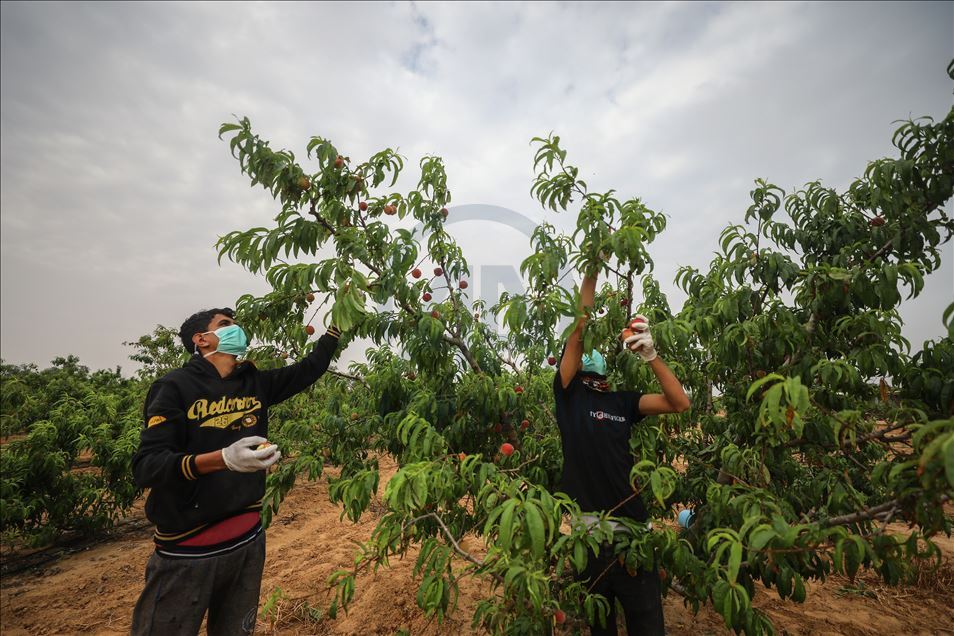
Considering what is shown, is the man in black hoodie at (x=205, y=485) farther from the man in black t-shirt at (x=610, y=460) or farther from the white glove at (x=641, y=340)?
the white glove at (x=641, y=340)

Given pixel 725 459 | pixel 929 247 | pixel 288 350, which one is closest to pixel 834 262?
pixel 929 247

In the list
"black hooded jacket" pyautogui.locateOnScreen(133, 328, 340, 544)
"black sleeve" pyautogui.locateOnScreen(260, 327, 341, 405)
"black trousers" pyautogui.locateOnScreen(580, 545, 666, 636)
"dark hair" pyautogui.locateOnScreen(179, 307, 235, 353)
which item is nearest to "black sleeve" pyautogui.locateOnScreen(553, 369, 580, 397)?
"black trousers" pyautogui.locateOnScreen(580, 545, 666, 636)

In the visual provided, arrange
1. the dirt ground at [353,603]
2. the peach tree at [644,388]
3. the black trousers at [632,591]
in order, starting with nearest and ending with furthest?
the peach tree at [644,388] → the black trousers at [632,591] → the dirt ground at [353,603]

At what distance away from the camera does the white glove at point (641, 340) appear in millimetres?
2084

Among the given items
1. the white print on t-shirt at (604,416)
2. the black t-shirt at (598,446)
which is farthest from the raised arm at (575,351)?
the white print on t-shirt at (604,416)

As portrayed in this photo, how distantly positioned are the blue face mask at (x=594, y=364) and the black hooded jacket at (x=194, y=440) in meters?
2.02

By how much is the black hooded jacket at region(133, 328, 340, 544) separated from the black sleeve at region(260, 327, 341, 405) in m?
0.06

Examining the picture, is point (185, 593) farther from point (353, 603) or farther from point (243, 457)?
point (353, 603)

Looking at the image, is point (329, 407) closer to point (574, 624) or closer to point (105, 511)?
point (574, 624)

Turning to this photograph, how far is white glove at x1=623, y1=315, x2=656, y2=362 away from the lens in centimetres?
208

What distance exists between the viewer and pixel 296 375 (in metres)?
2.77

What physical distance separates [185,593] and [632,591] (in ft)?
7.73

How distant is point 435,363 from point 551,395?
3.59 ft

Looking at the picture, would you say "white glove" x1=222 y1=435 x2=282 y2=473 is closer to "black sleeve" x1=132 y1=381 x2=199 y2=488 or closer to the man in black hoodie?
the man in black hoodie
